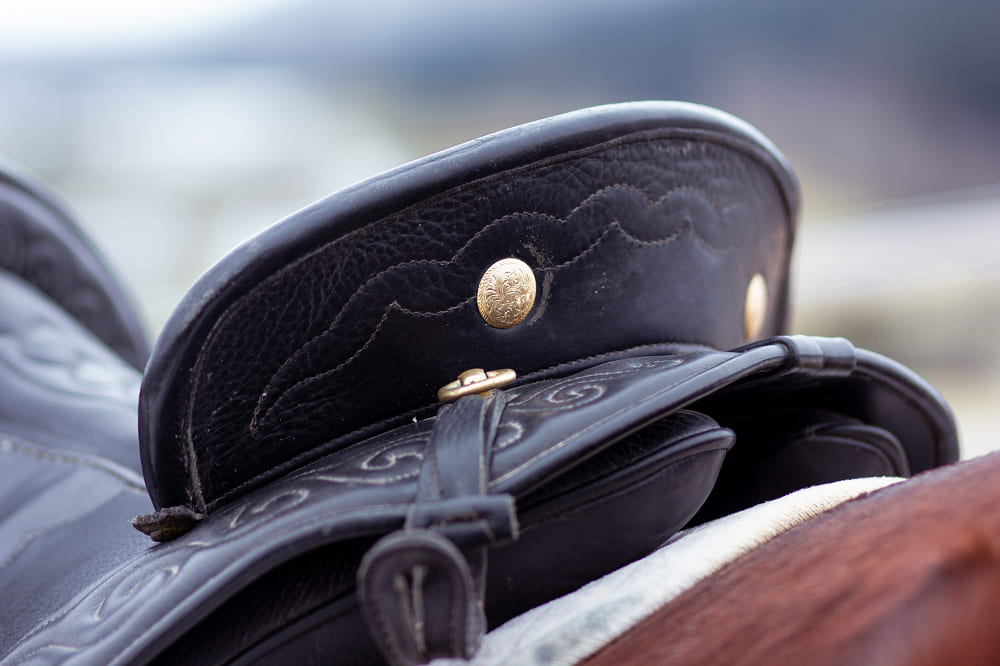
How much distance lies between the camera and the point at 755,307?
2.05 feet

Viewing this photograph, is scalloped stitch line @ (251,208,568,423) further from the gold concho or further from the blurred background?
the blurred background

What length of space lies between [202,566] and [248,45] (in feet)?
32.9

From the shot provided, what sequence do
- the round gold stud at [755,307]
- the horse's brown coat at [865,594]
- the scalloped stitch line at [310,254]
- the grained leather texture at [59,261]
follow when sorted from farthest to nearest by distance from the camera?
the grained leather texture at [59,261] < the round gold stud at [755,307] < the scalloped stitch line at [310,254] < the horse's brown coat at [865,594]

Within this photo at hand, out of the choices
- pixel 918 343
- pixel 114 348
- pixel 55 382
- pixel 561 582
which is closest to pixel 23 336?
pixel 55 382

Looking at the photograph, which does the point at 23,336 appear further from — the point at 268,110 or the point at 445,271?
the point at 268,110

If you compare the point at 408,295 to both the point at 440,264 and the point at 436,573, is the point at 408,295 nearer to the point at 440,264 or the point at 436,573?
the point at 440,264

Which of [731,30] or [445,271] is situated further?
[731,30]

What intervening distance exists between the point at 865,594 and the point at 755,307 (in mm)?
381

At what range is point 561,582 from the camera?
373 mm

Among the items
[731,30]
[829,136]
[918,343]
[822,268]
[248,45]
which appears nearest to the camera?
[918,343]

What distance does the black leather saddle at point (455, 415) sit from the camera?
331 millimetres

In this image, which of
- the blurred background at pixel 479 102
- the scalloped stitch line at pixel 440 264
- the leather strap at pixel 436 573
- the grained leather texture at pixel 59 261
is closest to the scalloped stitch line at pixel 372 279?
the scalloped stitch line at pixel 440 264

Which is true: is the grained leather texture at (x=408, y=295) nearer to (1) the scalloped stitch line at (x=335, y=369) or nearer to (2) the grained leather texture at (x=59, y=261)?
(1) the scalloped stitch line at (x=335, y=369)

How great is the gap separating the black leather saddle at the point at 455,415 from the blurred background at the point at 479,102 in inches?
174
